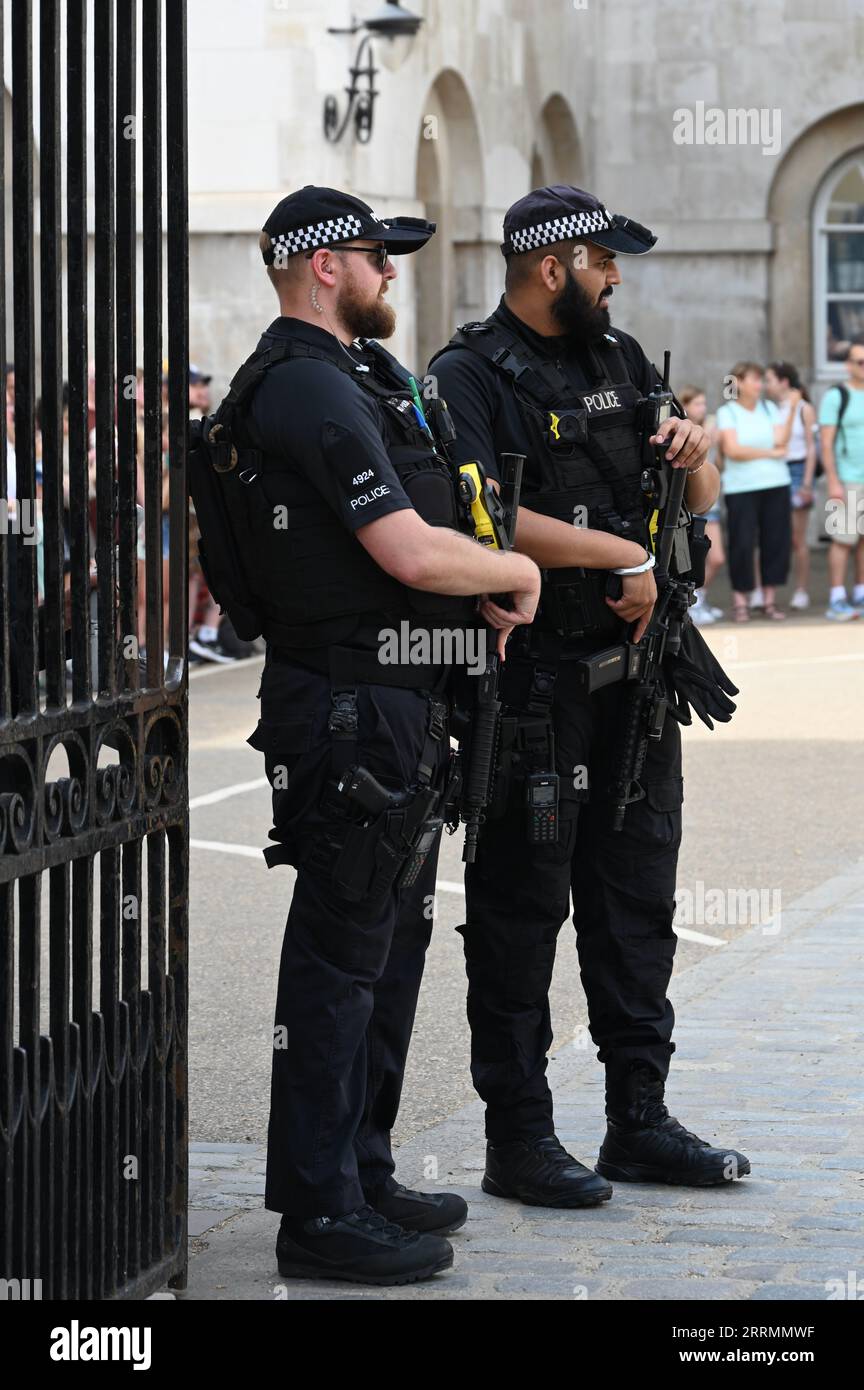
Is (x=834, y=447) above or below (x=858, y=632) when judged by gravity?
above

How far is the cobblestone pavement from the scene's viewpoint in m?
4.30

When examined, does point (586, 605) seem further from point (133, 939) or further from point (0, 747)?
point (0, 747)

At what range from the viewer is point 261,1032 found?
6.37 meters

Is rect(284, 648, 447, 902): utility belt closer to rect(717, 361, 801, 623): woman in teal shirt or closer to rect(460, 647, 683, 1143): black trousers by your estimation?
rect(460, 647, 683, 1143): black trousers

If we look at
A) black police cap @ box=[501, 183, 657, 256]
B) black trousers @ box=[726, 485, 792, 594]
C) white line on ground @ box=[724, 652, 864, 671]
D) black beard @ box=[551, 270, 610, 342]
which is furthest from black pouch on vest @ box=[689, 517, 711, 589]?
black trousers @ box=[726, 485, 792, 594]

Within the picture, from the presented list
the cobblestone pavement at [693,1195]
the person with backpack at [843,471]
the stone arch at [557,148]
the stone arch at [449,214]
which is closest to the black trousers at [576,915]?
the cobblestone pavement at [693,1195]

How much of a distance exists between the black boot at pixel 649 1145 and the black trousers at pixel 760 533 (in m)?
12.7

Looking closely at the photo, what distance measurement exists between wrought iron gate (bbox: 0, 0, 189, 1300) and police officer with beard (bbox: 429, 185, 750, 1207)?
797 millimetres

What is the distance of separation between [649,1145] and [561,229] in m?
1.97

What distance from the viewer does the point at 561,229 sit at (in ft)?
15.8

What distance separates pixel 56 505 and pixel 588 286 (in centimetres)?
153

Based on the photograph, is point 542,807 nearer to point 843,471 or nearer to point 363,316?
point 363,316

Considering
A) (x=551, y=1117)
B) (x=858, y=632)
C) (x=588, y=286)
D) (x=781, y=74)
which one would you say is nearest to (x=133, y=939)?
(x=551, y=1117)

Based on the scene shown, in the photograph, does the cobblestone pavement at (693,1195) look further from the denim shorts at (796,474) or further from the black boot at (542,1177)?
the denim shorts at (796,474)
